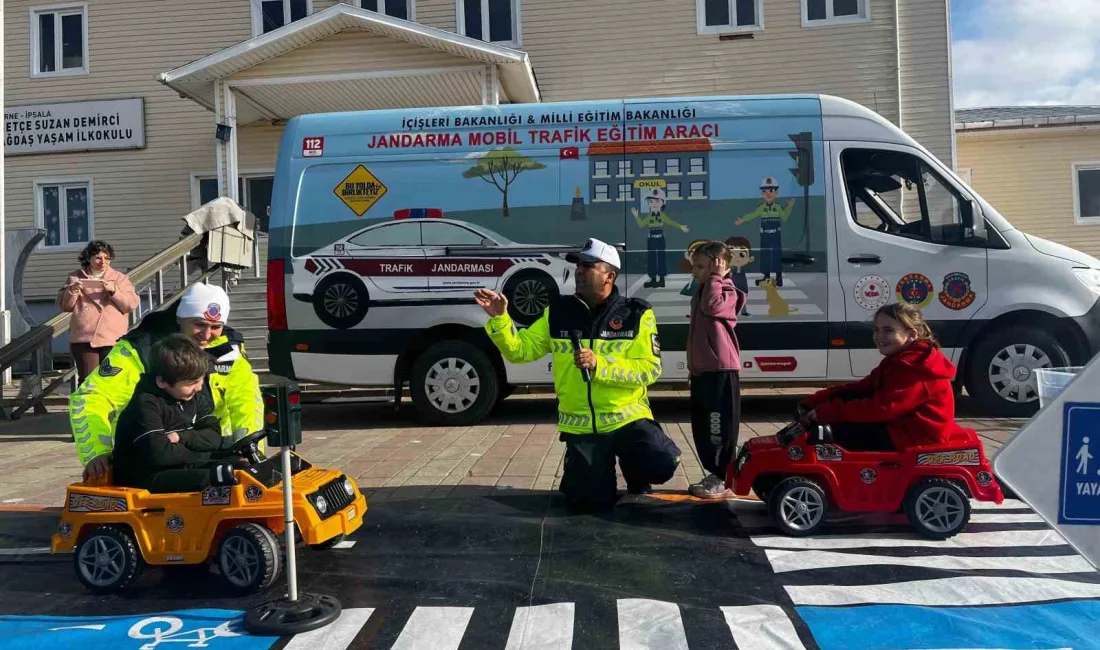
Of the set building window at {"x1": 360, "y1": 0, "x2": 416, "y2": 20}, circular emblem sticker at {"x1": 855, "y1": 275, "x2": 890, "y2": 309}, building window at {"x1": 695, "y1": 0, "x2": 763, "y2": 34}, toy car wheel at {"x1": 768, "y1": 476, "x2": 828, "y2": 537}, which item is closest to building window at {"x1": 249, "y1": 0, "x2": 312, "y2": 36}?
building window at {"x1": 360, "y1": 0, "x2": 416, "y2": 20}

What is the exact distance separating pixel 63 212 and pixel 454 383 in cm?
1269

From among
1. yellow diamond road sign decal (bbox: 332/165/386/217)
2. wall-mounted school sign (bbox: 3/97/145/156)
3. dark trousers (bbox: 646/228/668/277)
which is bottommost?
dark trousers (bbox: 646/228/668/277)

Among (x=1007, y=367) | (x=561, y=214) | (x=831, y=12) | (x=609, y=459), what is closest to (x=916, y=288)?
(x=1007, y=367)

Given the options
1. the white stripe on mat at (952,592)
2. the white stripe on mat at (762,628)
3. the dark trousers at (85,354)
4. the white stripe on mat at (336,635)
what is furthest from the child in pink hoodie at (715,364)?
the dark trousers at (85,354)

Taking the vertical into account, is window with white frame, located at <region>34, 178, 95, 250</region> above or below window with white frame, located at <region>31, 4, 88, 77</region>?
below

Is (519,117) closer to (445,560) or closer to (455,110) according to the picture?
(455,110)

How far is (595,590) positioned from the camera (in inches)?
142

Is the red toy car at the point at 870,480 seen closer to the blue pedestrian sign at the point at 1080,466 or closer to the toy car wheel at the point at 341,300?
the blue pedestrian sign at the point at 1080,466

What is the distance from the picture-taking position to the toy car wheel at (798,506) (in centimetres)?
434

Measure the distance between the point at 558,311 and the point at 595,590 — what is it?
1.85 meters

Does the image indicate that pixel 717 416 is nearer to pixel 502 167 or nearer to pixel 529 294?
pixel 529 294

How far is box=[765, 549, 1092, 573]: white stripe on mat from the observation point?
12.4 feet

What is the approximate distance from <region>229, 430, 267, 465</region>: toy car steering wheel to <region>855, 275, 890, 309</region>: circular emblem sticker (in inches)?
220

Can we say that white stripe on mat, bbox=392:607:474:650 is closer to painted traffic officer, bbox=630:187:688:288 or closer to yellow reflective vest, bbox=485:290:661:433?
yellow reflective vest, bbox=485:290:661:433
